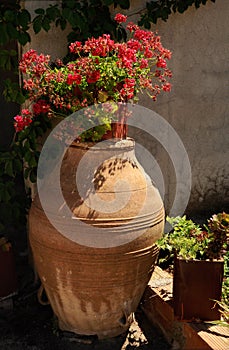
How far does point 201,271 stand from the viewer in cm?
283

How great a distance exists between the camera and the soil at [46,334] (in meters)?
3.15

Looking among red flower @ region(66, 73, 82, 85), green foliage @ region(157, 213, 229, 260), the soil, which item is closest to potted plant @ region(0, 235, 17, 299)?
the soil

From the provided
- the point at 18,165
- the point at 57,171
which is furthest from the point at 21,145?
the point at 57,171

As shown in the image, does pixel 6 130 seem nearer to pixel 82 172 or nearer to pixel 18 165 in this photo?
pixel 18 165

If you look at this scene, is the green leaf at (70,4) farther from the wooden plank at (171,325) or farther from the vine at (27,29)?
the wooden plank at (171,325)

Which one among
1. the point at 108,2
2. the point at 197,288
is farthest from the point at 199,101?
the point at 197,288

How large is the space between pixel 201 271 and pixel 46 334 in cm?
118

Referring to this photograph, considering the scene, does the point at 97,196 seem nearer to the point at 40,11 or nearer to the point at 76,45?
the point at 76,45

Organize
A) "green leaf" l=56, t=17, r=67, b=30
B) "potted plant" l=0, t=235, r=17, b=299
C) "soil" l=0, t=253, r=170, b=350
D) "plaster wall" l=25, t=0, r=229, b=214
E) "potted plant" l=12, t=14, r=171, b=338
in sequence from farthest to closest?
"plaster wall" l=25, t=0, r=229, b=214 < "potted plant" l=0, t=235, r=17, b=299 < "green leaf" l=56, t=17, r=67, b=30 < "soil" l=0, t=253, r=170, b=350 < "potted plant" l=12, t=14, r=171, b=338

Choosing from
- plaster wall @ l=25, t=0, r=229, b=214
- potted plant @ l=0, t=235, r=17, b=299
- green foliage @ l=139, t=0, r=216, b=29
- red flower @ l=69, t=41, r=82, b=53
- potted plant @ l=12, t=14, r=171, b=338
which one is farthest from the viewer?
plaster wall @ l=25, t=0, r=229, b=214

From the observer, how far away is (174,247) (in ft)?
9.72

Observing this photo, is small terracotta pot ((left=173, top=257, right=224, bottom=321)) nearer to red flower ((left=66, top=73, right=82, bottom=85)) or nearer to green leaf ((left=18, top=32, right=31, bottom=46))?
red flower ((left=66, top=73, right=82, bottom=85))

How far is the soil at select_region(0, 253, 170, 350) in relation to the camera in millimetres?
3148

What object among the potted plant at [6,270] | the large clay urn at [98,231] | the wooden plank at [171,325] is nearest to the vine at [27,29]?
the potted plant at [6,270]
